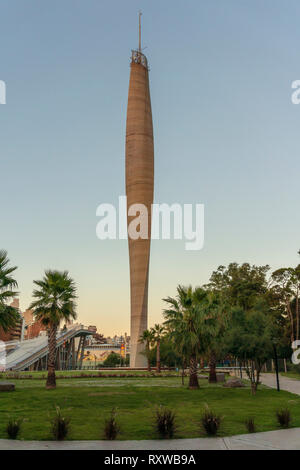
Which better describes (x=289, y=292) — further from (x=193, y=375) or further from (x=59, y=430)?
(x=59, y=430)

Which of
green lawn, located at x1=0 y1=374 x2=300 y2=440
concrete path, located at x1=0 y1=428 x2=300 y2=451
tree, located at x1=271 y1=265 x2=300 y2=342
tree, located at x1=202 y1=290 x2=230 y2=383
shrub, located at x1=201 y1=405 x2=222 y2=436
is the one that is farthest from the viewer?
tree, located at x1=271 y1=265 x2=300 y2=342

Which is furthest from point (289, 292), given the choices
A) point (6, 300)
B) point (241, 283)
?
point (6, 300)

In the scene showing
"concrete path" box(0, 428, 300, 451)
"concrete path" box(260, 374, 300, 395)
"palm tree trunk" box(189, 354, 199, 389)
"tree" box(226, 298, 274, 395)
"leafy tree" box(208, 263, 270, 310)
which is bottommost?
"concrete path" box(260, 374, 300, 395)

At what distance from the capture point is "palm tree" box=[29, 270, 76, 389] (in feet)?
102

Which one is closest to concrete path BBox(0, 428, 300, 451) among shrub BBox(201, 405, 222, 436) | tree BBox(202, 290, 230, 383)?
shrub BBox(201, 405, 222, 436)

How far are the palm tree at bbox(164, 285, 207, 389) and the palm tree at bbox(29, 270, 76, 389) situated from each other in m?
7.49

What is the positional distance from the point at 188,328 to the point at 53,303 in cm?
1027

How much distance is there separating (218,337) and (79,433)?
75.6 feet

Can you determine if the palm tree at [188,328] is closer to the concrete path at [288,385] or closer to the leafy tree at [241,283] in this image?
the concrete path at [288,385]

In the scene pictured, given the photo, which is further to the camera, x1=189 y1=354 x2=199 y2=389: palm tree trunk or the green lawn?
x1=189 y1=354 x2=199 y2=389: palm tree trunk

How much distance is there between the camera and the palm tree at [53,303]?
3111 centimetres

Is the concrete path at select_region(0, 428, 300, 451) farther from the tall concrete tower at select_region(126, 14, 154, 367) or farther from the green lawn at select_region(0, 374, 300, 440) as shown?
the tall concrete tower at select_region(126, 14, 154, 367)
